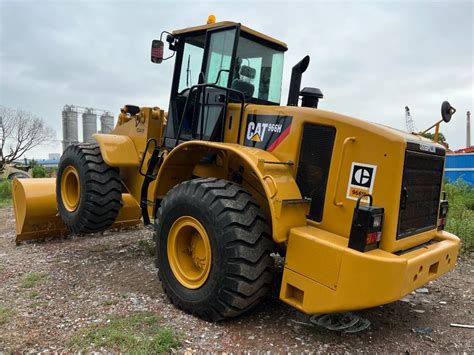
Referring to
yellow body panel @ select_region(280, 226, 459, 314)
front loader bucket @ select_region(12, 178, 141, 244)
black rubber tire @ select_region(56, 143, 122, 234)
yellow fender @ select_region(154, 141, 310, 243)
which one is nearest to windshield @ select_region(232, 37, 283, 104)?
yellow fender @ select_region(154, 141, 310, 243)

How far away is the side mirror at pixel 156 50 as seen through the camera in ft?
15.5

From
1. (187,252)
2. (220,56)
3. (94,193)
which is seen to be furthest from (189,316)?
(220,56)

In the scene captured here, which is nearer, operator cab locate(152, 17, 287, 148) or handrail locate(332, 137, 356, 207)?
handrail locate(332, 137, 356, 207)

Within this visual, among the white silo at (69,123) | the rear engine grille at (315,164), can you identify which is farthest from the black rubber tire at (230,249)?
the white silo at (69,123)

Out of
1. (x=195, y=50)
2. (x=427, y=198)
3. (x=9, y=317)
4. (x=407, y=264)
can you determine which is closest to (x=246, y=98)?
(x=195, y=50)

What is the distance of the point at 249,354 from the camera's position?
296cm

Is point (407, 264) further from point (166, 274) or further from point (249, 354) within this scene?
point (166, 274)

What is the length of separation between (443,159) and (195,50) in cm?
305

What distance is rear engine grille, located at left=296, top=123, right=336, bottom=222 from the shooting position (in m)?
3.30

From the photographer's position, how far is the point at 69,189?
5578 mm

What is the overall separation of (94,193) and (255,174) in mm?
2396

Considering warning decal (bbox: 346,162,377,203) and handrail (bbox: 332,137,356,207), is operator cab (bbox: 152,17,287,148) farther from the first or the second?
warning decal (bbox: 346,162,377,203)

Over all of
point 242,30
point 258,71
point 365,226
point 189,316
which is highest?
point 242,30

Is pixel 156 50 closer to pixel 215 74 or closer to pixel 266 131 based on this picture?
pixel 215 74
